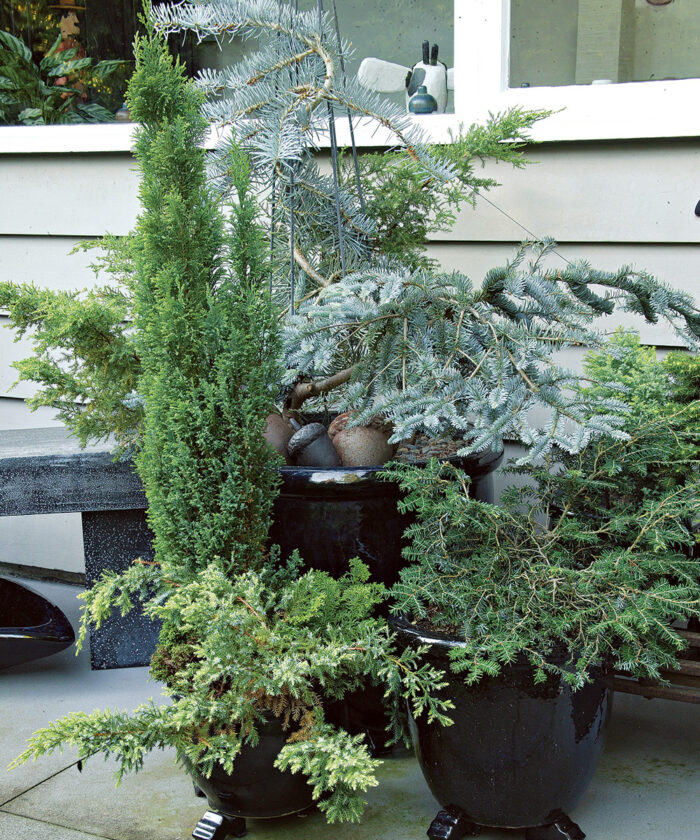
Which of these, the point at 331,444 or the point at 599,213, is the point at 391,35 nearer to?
the point at 599,213

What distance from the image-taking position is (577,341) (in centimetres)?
196

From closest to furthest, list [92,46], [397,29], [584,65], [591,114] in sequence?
[591,114] → [584,65] → [397,29] → [92,46]

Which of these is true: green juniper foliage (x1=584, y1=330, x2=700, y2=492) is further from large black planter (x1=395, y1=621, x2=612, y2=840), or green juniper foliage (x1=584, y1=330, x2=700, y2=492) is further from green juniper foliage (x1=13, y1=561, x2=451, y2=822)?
green juniper foliage (x1=13, y1=561, x2=451, y2=822)

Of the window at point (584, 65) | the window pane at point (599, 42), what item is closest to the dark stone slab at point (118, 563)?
the window at point (584, 65)

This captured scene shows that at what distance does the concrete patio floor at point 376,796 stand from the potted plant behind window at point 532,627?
0.18 m

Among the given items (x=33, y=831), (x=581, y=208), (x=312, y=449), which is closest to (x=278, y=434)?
(x=312, y=449)

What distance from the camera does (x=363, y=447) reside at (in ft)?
7.32

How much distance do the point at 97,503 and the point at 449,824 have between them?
1.44 metres

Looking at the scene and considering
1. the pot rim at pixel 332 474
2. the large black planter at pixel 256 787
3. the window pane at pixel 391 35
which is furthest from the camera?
the window pane at pixel 391 35

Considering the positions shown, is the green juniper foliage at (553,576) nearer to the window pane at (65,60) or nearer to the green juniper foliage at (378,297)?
the green juniper foliage at (378,297)

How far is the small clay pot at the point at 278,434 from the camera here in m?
2.26

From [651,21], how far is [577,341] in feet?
4.97

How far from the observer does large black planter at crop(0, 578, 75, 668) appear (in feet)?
8.68

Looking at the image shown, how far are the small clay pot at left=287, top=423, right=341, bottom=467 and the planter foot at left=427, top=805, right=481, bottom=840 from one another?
2.80 ft
